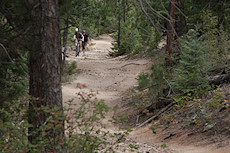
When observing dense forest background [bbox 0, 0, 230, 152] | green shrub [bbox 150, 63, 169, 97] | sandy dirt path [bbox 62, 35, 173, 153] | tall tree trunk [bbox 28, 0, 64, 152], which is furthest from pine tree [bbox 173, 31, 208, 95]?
tall tree trunk [bbox 28, 0, 64, 152]

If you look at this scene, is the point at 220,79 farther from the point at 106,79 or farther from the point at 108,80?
the point at 106,79

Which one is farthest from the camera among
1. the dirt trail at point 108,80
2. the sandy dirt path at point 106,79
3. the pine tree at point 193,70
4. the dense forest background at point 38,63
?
the sandy dirt path at point 106,79

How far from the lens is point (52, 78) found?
4.86 m

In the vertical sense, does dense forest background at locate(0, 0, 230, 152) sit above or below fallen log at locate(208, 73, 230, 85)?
above

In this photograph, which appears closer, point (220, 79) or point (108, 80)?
point (220, 79)

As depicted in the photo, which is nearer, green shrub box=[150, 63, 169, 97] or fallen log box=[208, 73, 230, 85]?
fallen log box=[208, 73, 230, 85]

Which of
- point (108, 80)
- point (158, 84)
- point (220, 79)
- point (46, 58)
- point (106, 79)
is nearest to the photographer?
point (46, 58)

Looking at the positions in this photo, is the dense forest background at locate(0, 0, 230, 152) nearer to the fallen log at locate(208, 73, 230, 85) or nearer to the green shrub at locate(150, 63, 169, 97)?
the fallen log at locate(208, 73, 230, 85)

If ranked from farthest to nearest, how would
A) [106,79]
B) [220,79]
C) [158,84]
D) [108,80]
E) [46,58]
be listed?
1. [106,79]
2. [108,80]
3. [158,84]
4. [220,79]
5. [46,58]

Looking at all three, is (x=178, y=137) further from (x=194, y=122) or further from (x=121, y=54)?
(x=121, y=54)

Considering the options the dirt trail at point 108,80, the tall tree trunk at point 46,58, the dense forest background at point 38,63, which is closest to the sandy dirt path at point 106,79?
the dirt trail at point 108,80

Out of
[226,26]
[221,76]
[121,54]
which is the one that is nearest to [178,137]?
[221,76]

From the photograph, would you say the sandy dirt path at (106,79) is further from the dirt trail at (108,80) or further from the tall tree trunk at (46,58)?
the tall tree trunk at (46,58)

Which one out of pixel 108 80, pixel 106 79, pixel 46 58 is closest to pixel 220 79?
pixel 46 58
